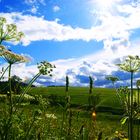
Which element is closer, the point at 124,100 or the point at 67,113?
the point at 67,113

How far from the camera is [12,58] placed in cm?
593

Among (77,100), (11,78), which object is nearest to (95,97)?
(11,78)

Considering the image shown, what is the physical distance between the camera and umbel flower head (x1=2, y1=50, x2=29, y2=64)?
224 inches

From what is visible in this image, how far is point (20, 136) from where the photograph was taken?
4781 mm

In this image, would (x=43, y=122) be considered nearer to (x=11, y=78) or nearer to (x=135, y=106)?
(x=11, y=78)

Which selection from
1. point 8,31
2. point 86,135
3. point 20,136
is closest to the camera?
point 86,135

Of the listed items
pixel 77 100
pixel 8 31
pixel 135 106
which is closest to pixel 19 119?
pixel 135 106

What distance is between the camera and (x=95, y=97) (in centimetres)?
429

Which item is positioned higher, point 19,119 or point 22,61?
point 22,61

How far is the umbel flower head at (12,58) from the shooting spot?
5697mm

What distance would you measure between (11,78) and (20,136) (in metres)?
1.47

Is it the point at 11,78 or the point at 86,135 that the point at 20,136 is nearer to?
the point at 86,135

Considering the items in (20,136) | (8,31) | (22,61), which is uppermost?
(8,31)

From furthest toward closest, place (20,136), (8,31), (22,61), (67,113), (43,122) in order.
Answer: (8,31) < (43,122) < (22,61) < (67,113) < (20,136)
